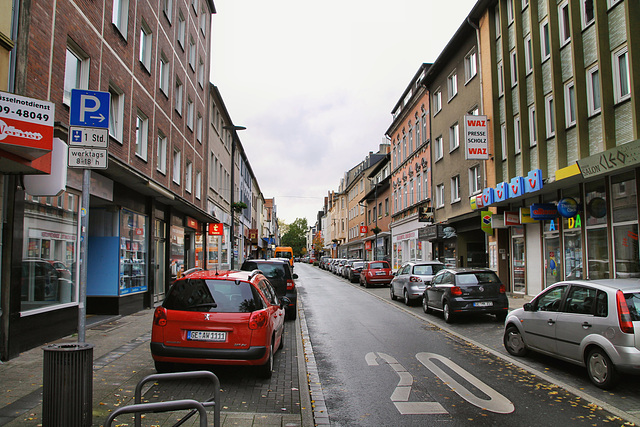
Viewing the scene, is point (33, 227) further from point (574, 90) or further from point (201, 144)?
point (201, 144)

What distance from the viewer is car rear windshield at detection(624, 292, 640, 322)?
605 cm

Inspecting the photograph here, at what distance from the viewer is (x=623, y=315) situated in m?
6.09

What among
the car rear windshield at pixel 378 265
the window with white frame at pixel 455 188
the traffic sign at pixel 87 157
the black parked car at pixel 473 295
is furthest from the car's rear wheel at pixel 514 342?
the car rear windshield at pixel 378 265

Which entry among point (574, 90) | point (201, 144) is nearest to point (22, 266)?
point (574, 90)

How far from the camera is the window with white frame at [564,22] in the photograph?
15.3m

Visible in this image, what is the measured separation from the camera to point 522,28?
59.5 feet

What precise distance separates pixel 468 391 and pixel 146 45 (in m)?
14.9

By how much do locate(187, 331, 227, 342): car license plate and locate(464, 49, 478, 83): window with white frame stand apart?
19.9 metres

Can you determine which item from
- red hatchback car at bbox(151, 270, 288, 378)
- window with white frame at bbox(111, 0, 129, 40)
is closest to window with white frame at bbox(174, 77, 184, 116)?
window with white frame at bbox(111, 0, 129, 40)

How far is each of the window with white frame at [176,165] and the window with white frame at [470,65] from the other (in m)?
14.2

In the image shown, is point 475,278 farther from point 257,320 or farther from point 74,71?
point 74,71

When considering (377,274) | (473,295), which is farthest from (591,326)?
(377,274)

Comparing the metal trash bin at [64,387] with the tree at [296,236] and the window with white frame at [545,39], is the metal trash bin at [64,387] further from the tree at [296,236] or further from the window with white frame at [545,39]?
the tree at [296,236]

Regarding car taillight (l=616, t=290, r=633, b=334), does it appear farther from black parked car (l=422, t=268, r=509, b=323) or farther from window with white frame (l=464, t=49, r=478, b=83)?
window with white frame (l=464, t=49, r=478, b=83)
